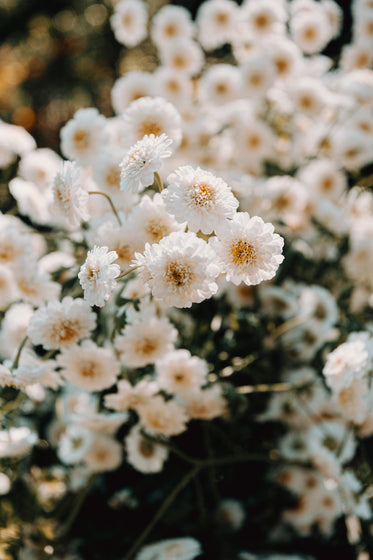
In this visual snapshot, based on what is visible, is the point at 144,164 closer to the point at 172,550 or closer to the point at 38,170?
the point at 38,170

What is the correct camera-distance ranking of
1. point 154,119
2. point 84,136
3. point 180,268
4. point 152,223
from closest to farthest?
point 180,268 < point 152,223 < point 154,119 < point 84,136

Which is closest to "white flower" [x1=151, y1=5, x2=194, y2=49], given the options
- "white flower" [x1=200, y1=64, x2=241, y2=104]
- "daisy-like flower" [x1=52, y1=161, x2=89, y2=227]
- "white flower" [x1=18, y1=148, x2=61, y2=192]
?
"white flower" [x1=200, y1=64, x2=241, y2=104]

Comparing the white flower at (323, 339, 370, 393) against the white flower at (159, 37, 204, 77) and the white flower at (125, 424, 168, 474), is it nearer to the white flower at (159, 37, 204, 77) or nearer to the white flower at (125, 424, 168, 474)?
the white flower at (125, 424, 168, 474)

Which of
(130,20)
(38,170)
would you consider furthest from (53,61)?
(38,170)

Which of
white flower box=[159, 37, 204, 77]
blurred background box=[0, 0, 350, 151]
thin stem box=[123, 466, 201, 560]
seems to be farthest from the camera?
blurred background box=[0, 0, 350, 151]

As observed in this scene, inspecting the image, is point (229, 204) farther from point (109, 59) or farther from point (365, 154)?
point (109, 59)

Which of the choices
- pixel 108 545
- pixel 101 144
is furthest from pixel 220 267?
pixel 108 545
